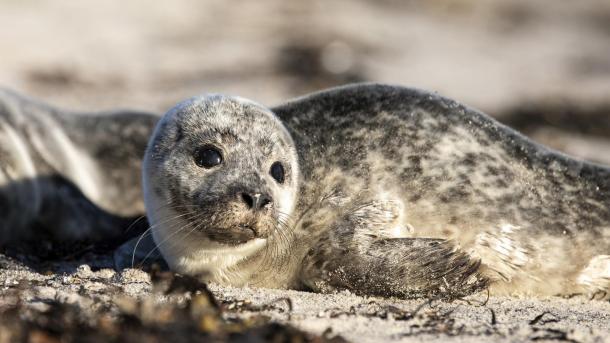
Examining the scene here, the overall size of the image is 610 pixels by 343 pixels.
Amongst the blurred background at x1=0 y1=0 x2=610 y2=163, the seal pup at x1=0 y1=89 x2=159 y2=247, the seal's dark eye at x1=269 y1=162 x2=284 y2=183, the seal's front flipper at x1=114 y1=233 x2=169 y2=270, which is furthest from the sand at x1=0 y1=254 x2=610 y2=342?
the blurred background at x1=0 y1=0 x2=610 y2=163

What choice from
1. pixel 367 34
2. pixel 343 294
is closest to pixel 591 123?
pixel 367 34

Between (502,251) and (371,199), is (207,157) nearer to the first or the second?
(371,199)

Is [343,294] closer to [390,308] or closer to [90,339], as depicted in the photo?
[390,308]

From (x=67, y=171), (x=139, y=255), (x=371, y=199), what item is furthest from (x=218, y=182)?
(x=67, y=171)

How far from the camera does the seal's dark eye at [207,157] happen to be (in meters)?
4.41

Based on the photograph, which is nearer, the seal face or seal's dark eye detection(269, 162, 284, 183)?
the seal face

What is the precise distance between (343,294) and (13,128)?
3.48 m

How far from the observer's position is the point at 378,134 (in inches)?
192

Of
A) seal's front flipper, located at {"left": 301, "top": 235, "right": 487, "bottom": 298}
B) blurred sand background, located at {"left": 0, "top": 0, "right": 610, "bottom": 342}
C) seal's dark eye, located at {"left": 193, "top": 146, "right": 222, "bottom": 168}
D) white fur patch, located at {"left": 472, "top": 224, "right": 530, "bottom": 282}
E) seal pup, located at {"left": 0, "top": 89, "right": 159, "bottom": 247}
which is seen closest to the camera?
seal's front flipper, located at {"left": 301, "top": 235, "right": 487, "bottom": 298}

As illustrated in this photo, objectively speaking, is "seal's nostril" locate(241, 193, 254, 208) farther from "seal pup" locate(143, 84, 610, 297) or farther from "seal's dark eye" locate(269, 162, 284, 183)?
"seal's dark eye" locate(269, 162, 284, 183)

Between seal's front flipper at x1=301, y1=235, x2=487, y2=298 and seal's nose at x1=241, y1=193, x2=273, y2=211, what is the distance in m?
0.46

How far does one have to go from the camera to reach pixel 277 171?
14.9ft

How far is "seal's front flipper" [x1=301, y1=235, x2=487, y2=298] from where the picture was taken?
428 centimetres

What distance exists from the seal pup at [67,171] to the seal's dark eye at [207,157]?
6.95 feet
